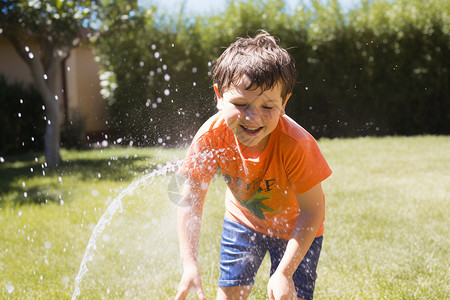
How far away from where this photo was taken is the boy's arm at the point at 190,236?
196 centimetres

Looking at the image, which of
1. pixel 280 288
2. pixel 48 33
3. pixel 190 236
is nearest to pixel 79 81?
pixel 48 33

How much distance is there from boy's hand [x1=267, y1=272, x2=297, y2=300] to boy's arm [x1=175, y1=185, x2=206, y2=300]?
29 cm

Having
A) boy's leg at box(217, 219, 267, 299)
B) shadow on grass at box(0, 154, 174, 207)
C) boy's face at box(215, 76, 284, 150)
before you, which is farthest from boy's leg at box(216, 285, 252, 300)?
shadow on grass at box(0, 154, 174, 207)

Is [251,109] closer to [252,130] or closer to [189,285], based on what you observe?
[252,130]

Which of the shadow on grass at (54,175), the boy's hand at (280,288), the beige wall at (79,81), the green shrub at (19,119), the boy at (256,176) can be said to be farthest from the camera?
the beige wall at (79,81)

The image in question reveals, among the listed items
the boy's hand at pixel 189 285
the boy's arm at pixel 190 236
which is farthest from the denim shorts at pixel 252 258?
the boy's hand at pixel 189 285

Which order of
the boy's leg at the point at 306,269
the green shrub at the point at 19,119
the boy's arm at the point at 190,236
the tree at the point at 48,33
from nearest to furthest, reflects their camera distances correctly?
the boy's arm at the point at 190,236
the boy's leg at the point at 306,269
the tree at the point at 48,33
the green shrub at the point at 19,119

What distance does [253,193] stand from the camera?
239cm

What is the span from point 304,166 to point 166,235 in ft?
8.52

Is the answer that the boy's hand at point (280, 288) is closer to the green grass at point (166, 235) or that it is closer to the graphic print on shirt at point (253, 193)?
the graphic print on shirt at point (253, 193)

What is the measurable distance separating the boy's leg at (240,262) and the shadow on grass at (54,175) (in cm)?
257

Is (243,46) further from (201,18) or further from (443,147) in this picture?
(201,18)

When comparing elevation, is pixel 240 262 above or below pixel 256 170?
below

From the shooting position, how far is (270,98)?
2109 millimetres
